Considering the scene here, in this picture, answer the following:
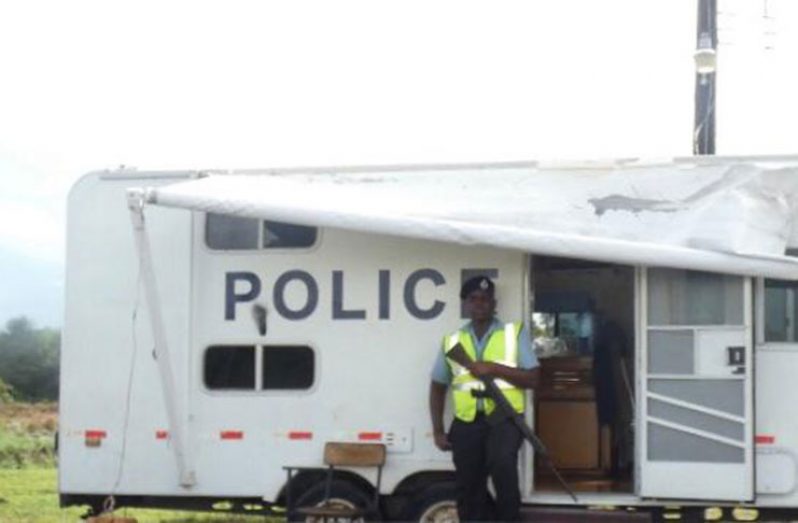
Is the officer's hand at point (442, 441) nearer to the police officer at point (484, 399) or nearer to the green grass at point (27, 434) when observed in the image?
the police officer at point (484, 399)

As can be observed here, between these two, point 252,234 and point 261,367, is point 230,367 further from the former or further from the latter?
point 252,234

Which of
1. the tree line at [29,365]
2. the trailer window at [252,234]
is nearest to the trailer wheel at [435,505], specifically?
the trailer window at [252,234]

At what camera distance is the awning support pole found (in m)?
10.4

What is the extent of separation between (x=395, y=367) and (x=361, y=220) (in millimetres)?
1203

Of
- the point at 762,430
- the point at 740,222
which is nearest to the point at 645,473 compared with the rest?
the point at 762,430

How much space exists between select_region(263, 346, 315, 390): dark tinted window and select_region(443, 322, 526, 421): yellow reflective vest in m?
1.11

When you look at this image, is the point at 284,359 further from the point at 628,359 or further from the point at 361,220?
the point at 628,359

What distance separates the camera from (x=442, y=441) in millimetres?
10102

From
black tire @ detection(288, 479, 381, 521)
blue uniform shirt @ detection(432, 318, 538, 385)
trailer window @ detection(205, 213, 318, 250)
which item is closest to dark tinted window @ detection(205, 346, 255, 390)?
trailer window @ detection(205, 213, 318, 250)

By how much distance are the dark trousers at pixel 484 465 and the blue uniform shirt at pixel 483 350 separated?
0.34m

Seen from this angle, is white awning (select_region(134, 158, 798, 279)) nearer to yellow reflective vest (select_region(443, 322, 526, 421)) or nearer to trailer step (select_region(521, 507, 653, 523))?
yellow reflective vest (select_region(443, 322, 526, 421))

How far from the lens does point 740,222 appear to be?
9.66 metres

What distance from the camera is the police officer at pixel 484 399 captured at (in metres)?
9.85

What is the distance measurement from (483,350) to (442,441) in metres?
0.70
